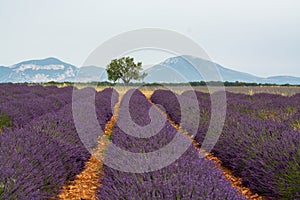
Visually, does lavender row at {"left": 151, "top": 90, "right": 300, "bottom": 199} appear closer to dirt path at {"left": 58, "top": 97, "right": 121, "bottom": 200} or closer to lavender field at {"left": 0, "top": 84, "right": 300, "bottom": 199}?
lavender field at {"left": 0, "top": 84, "right": 300, "bottom": 199}

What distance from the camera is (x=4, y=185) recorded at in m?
2.01

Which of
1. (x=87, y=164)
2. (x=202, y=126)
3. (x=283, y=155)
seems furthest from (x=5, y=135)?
(x=202, y=126)

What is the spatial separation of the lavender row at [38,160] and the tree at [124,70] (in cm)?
4195

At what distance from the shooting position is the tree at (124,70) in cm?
4563

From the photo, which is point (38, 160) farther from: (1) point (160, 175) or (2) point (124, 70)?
(2) point (124, 70)

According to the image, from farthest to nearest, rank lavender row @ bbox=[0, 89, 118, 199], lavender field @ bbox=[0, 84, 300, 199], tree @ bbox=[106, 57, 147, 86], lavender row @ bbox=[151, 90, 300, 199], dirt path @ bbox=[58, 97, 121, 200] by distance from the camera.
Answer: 1. tree @ bbox=[106, 57, 147, 86]
2. dirt path @ bbox=[58, 97, 121, 200]
3. lavender row @ bbox=[151, 90, 300, 199]
4. lavender row @ bbox=[0, 89, 118, 199]
5. lavender field @ bbox=[0, 84, 300, 199]

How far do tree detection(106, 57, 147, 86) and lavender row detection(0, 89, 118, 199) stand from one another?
138 feet

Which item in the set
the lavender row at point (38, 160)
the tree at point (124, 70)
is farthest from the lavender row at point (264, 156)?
the tree at point (124, 70)

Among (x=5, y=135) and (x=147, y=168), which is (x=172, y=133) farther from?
(x=5, y=135)

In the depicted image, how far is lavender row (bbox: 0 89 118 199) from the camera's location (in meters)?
2.13

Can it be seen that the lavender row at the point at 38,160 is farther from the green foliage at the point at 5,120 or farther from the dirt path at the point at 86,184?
the green foliage at the point at 5,120

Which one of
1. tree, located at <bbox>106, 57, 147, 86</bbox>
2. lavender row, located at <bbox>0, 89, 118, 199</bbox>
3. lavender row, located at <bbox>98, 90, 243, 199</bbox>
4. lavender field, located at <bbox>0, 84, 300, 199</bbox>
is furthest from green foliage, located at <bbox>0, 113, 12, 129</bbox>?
tree, located at <bbox>106, 57, 147, 86</bbox>

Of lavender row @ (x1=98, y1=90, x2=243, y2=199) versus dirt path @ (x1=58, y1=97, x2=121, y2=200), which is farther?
dirt path @ (x1=58, y1=97, x2=121, y2=200)

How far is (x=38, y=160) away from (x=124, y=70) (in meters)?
44.3
